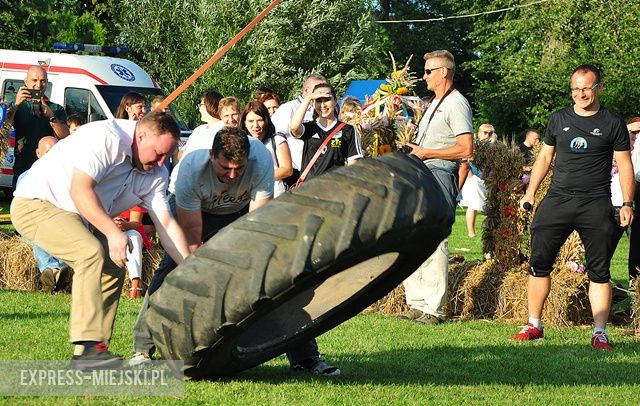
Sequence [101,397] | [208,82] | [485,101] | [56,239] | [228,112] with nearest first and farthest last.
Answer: [101,397]
[56,239]
[228,112]
[208,82]
[485,101]

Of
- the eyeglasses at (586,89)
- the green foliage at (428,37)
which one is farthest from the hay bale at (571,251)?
the green foliage at (428,37)

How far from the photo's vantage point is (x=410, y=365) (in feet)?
25.6

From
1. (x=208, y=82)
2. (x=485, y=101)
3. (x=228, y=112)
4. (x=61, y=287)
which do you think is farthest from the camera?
(x=485, y=101)

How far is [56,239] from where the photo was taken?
6.73 meters

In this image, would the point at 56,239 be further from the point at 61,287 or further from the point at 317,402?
the point at 61,287

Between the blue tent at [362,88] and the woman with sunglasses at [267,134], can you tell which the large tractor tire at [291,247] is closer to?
the woman with sunglasses at [267,134]

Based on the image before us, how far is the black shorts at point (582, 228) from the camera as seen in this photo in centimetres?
909

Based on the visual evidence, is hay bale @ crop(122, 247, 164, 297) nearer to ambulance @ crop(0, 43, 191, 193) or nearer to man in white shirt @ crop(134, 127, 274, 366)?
man in white shirt @ crop(134, 127, 274, 366)

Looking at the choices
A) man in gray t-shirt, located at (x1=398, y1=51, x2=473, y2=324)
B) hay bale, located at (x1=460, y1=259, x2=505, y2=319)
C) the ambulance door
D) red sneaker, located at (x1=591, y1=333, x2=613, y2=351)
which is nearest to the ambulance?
the ambulance door

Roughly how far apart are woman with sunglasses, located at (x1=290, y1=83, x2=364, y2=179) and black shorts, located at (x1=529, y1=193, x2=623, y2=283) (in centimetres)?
179

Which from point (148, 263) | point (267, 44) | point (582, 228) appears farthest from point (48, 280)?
point (267, 44)

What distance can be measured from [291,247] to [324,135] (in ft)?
14.2

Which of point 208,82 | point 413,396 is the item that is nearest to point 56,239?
point 413,396

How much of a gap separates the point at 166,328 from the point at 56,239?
103 centimetres
